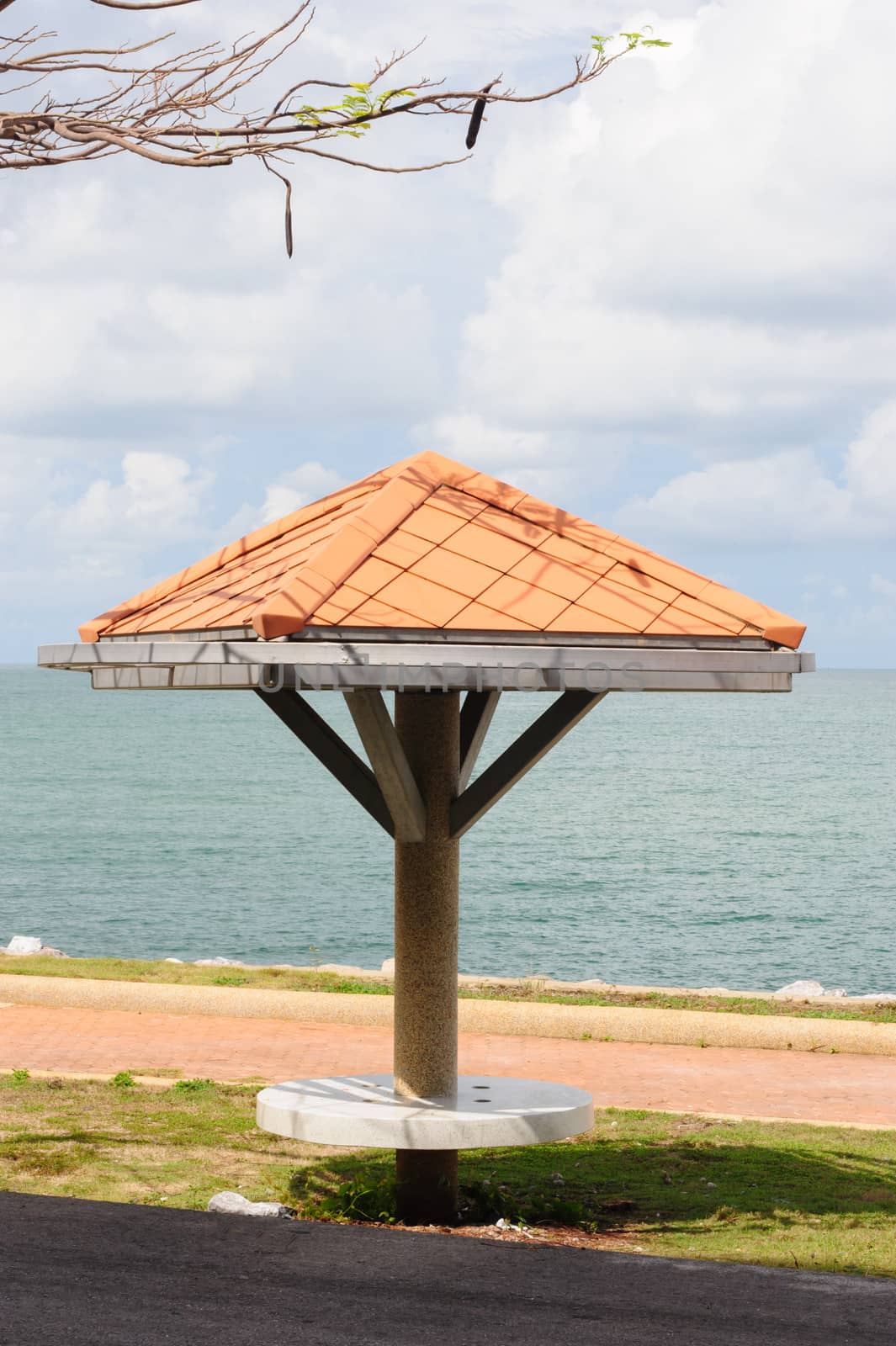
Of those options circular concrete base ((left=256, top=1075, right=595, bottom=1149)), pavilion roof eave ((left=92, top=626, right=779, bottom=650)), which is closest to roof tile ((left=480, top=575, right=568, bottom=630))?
pavilion roof eave ((left=92, top=626, right=779, bottom=650))

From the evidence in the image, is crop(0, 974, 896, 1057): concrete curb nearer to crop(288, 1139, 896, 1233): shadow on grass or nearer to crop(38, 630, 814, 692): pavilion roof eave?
crop(288, 1139, 896, 1233): shadow on grass

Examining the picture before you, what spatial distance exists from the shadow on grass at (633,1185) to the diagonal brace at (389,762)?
1.94 m

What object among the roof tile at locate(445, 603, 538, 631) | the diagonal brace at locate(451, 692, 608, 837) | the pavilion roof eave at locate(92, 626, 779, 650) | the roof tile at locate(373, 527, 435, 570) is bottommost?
the diagonal brace at locate(451, 692, 608, 837)

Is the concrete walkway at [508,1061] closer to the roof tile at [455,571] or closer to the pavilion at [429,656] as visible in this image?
the pavilion at [429,656]

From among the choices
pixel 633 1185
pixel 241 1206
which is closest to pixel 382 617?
pixel 241 1206

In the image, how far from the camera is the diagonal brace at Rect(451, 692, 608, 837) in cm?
720

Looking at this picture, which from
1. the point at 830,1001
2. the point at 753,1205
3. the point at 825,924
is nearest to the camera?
the point at 753,1205

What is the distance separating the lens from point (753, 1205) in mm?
7918

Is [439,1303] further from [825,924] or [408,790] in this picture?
[825,924]

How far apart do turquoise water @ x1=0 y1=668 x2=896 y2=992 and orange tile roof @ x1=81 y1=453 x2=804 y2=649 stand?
18.4m

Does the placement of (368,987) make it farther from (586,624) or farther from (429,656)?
(429,656)

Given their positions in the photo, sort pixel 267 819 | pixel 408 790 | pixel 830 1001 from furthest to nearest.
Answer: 1. pixel 267 819
2. pixel 830 1001
3. pixel 408 790

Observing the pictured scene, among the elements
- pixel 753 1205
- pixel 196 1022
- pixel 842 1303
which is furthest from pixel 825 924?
pixel 842 1303

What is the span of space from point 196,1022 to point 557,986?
4.10m
